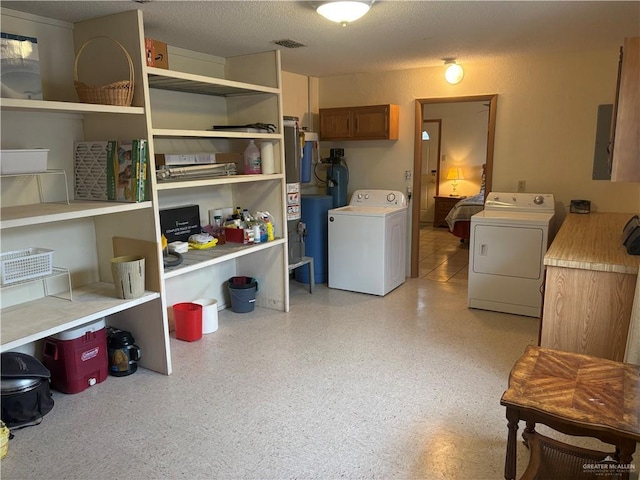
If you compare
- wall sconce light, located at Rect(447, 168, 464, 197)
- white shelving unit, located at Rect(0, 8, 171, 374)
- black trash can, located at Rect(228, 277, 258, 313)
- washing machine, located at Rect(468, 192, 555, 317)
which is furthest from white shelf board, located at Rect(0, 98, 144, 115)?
wall sconce light, located at Rect(447, 168, 464, 197)

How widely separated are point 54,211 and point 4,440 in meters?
1.13

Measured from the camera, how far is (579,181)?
14.3 ft

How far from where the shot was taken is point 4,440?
88.0 inches

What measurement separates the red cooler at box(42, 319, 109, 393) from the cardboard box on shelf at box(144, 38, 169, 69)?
1.68 m

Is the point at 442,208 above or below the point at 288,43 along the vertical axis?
below

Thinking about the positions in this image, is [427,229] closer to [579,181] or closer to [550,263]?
[579,181]

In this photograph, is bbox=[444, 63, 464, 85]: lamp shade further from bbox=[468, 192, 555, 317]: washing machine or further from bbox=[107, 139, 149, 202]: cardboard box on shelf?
bbox=[107, 139, 149, 202]: cardboard box on shelf

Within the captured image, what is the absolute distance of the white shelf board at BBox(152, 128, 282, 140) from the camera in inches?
114

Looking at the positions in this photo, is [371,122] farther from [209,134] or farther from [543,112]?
[209,134]

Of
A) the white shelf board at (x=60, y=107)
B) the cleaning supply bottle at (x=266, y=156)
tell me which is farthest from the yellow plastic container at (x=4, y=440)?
the cleaning supply bottle at (x=266, y=156)

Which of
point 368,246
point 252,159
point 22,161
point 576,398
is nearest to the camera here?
point 576,398

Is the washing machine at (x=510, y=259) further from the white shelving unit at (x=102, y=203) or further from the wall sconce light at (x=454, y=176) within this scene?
the wall sconce light at (x=454, y=176)

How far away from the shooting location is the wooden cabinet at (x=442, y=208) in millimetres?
8445

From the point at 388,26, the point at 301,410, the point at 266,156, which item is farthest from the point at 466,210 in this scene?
the point at 301,410
